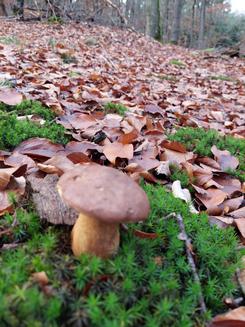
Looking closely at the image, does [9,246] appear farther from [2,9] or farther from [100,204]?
[2,9]

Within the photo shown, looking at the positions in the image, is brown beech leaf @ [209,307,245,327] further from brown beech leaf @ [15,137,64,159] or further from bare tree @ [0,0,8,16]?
bare tree @ [0,0,8,16]

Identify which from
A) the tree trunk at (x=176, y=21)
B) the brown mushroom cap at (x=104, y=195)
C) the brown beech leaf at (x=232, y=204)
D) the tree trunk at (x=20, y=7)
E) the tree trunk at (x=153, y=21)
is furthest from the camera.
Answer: the tree trunk at (x=176, y=21)

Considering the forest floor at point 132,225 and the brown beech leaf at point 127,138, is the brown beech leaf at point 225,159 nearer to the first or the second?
the forest floor at point 132,225

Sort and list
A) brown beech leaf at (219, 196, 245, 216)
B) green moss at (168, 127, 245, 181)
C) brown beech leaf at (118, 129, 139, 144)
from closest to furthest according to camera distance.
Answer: brown beech leaf at (219, 196, 245, 216)
brown beech leaf at (118, 129, 139, 144)
green moss at (168, 127, 245, 181)

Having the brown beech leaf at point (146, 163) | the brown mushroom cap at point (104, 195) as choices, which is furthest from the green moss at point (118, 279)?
the brown beech leaf at point (146, 163)

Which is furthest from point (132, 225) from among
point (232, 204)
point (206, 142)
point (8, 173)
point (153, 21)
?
point (153, 21)

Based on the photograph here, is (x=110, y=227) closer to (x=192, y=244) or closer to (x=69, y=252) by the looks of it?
(x=69, y=252)

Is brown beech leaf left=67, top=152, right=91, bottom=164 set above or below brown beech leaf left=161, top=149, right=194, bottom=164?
above

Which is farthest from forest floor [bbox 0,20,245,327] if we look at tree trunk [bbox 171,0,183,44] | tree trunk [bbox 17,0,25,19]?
tree trunk [bbox 171,0,183,44]
